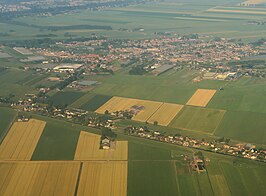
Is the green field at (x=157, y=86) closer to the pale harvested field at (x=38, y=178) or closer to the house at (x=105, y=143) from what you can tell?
the house at (x=105, y=143)

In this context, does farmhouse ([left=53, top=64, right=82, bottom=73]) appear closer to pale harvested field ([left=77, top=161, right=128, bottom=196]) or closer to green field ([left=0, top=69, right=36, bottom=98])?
green field ([left=0, top=69, right=36, bottom=98])

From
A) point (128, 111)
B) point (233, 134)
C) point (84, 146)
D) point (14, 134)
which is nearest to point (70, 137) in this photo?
point (84, 146)

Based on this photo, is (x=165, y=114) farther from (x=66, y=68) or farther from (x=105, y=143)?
(x=66, y=68)

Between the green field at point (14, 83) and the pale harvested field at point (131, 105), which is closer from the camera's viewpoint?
the pale harvested field at point (131, 105)

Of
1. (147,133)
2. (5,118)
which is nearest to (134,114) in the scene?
(147,133)

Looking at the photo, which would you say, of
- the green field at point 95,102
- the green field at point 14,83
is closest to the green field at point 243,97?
the green field at point 95,102
